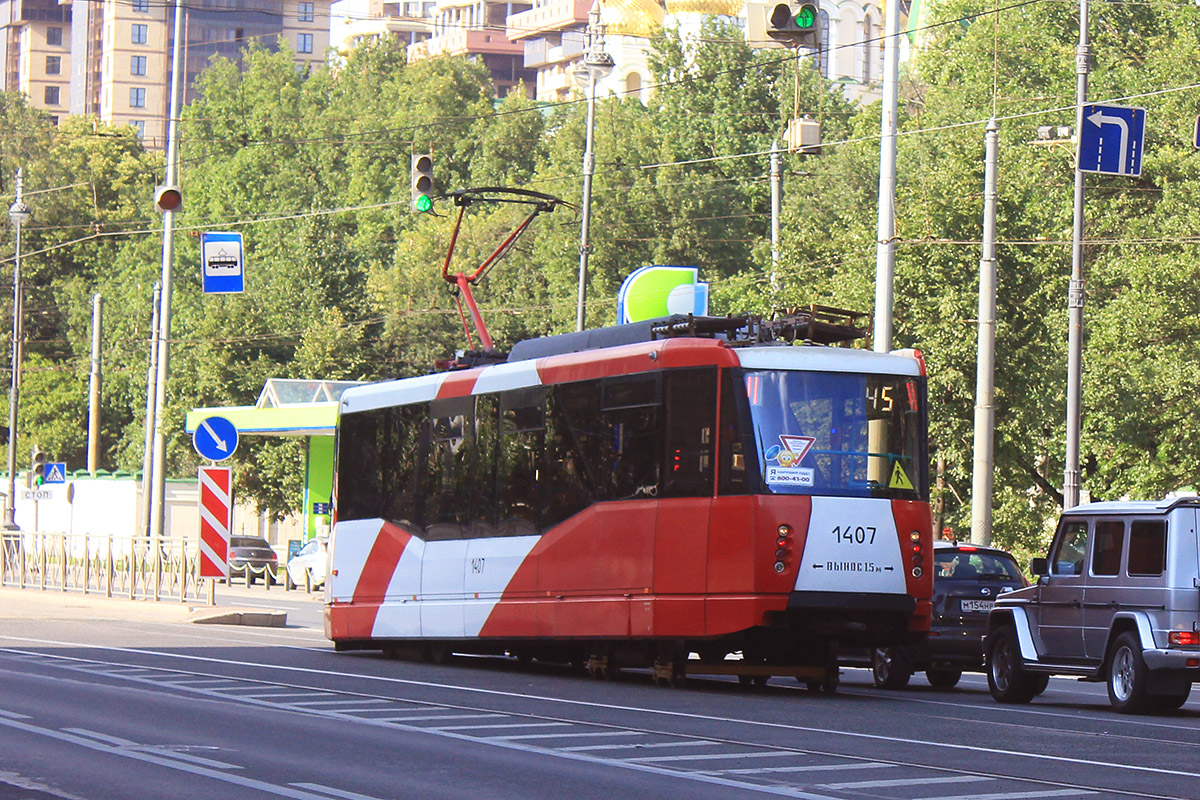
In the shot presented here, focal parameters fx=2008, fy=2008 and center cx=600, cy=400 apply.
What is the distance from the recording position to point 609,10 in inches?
5340

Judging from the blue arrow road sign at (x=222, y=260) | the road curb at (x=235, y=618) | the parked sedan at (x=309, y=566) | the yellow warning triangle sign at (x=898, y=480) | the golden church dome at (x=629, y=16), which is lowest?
the parked sedan at (x=309, y=566)

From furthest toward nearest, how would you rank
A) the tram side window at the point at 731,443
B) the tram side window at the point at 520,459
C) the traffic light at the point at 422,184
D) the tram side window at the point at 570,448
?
the traffic light at the point at 422,184, the tram side window at the point at 520,459, the tram side window at the point at 570,448, the tram side window at the point at 731,443

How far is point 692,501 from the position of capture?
692 inches

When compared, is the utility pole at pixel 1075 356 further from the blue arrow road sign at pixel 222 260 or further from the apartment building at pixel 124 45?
the apartment building at pixel 124 45

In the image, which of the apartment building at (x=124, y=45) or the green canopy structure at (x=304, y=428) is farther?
the apartment building at (x=124, y=45)

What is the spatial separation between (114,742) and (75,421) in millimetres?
83126

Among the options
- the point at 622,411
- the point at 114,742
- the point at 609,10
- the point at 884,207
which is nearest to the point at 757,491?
Result: the point at 622,411

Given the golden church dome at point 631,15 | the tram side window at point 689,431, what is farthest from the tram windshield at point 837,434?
the golden church dome at point 631,15

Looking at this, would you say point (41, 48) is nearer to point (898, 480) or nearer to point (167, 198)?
point (167, 198)

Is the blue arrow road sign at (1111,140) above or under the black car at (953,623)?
above

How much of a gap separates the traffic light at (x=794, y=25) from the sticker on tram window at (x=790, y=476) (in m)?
4.17

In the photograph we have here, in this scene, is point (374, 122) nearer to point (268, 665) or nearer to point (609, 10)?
point (609, 10)

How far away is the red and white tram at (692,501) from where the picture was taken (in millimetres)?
17219

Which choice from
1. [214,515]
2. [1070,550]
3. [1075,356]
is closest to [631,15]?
[1075,356]
